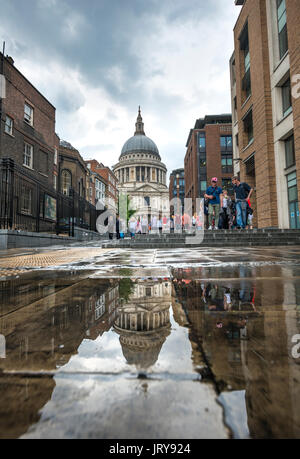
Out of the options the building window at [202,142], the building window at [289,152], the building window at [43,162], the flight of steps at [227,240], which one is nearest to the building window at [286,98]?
the building window at [289,152]

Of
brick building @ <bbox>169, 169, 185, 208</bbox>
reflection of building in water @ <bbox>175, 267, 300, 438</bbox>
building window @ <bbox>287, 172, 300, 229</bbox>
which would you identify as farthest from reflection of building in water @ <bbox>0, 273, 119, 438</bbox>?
brick building @ <bbox>169, 169, 185, 208</bbox>

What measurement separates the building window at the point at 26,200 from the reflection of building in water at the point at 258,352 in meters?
8.94

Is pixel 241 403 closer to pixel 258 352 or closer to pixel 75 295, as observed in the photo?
pixel 258 352

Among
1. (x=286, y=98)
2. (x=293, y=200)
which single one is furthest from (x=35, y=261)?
(x=286, y=98)

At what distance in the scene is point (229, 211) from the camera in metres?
11.2

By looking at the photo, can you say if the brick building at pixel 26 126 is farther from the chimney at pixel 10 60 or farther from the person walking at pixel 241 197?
the person walking at pixel 241 197

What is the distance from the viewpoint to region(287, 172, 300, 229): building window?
39.3ft

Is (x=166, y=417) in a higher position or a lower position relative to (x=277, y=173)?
lower

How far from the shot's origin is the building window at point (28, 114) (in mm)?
15496

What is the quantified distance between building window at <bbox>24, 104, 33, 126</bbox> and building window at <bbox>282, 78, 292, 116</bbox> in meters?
14.4

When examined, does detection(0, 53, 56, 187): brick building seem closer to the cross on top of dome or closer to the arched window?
the arched window
